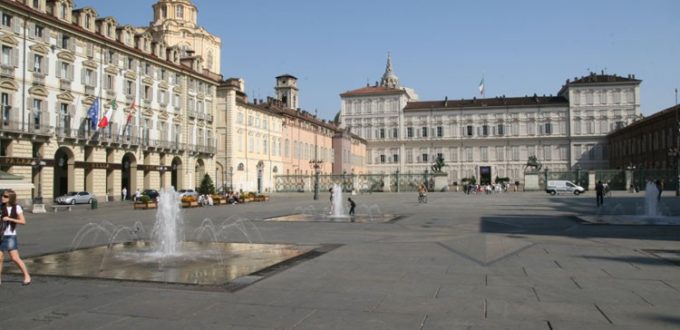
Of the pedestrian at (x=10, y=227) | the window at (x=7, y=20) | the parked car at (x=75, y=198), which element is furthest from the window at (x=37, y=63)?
the pedestrian at (x=10, y=227)

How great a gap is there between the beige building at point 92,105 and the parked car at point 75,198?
3.04 ft

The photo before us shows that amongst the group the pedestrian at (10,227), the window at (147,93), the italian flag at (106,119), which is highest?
the window at (147,93)

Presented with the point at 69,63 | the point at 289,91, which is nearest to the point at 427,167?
the point at 289,91

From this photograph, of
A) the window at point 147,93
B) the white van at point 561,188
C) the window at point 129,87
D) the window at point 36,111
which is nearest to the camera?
the window at point 36,111

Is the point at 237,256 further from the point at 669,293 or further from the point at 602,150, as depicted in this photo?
the point at 602,150

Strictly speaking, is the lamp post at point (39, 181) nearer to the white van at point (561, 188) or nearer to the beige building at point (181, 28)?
the beige building at point (181, 28)

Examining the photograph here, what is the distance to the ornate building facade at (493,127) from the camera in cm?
10081

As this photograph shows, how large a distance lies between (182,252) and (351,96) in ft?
337

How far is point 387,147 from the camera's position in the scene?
371 ft

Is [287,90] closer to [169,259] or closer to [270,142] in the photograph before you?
[270,142]

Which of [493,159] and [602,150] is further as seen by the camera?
[493,159]

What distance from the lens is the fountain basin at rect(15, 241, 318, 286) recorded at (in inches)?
361

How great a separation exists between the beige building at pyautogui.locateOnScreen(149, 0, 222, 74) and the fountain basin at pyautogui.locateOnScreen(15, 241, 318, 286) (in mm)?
56774

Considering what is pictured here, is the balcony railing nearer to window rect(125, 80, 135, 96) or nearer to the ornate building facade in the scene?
window rect(125, 80, 135, 96)
